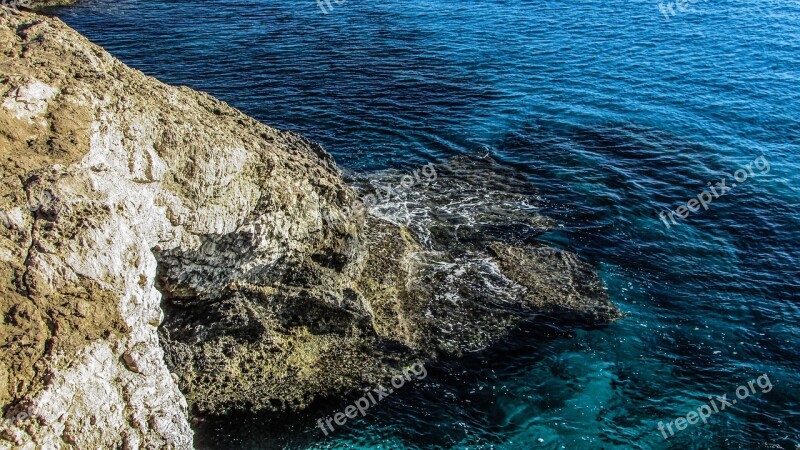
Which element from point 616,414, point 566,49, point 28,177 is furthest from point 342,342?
point 566,49

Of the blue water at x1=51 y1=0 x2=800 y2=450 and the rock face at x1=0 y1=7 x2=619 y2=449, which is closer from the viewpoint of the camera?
the rock face at x1=0 y1=7 x2=619 y2=449

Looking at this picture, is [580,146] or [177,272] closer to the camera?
[177,272]

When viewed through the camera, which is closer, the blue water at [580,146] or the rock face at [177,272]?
the rock face at [177,272]

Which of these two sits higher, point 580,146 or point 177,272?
point 177,272

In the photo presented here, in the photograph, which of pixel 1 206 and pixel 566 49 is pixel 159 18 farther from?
pixel 1 206
